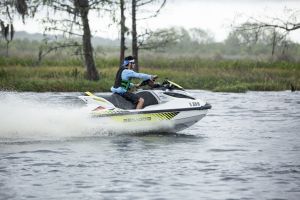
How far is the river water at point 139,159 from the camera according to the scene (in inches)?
493

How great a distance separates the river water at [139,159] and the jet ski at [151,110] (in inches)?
11.3

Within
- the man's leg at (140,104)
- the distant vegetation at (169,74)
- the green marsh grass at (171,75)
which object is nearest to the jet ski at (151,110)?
the man's leg at (140,104)

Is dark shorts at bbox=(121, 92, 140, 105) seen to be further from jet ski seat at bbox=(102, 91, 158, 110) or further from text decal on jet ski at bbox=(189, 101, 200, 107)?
text decal on jet ski at bbox=(189, 101, 200, 107)

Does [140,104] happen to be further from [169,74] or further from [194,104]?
[169,74]

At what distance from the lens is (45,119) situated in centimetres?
1859

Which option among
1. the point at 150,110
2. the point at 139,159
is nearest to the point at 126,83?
the point at 150,110

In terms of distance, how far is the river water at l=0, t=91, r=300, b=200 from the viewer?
1252 centimetres

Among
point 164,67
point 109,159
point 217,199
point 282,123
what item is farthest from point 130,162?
point 164,67

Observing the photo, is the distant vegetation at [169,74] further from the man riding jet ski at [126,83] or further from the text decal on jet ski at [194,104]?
the man riding jet ski at [126,83]

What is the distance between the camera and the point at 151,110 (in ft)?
61.9

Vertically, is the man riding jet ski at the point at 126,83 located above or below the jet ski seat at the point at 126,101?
above

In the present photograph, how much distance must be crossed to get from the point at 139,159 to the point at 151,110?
3.49 meters

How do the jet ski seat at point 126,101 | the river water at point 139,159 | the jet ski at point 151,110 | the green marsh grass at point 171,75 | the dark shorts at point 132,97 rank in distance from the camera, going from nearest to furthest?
1. the river water at point 139,159
2. the jet ski at point 151,110
3. the jet ski seat at point 126,101
4. the dark shorts at point 132,97
5. the green marsh grass at point 171,75

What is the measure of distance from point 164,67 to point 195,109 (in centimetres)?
2716
